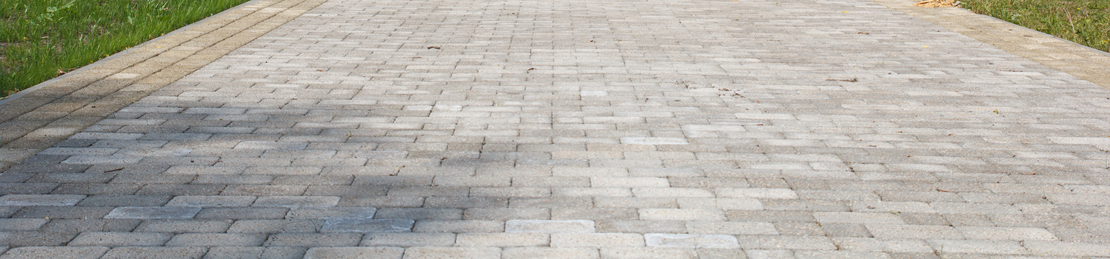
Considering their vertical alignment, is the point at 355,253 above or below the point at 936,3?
above

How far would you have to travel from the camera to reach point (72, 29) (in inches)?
338

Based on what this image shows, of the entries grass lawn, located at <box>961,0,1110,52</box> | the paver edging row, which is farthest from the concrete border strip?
the paver edging row

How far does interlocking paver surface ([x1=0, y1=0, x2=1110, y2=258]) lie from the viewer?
3.51 metres

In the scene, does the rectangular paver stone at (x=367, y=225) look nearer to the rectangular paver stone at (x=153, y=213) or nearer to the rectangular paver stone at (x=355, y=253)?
the rectangular paver stone at (x=355, y=253)

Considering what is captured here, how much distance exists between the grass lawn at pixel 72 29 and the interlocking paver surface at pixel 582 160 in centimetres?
101

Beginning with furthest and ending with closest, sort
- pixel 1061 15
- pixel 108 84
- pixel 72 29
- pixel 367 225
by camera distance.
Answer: pixel 1061 15
pixel 72 29
pixel 108 84
pixel 367 225

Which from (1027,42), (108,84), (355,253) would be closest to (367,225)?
(355,253)

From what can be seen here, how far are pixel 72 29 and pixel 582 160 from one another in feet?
20.5

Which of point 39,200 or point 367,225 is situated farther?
point 39,200

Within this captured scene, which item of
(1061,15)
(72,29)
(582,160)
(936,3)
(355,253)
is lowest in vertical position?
(936,3)

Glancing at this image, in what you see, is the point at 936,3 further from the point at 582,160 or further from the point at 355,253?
the point at 355,253

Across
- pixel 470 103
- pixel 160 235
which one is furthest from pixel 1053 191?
pixel 160 235

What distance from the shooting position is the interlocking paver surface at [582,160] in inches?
138

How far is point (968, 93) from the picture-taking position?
6.58m
